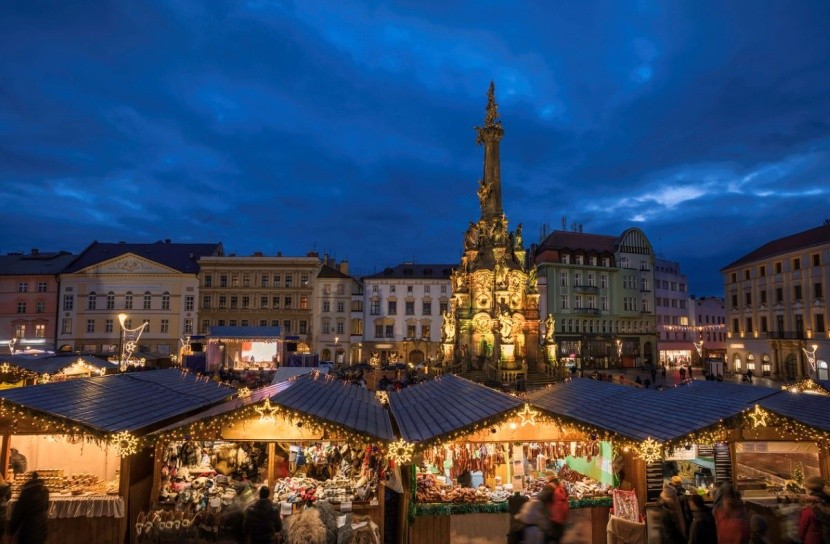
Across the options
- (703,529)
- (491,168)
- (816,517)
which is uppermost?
(491,168)

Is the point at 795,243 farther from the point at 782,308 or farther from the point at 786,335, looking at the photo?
the point at 786,335

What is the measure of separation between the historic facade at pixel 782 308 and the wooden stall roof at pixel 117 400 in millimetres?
39012

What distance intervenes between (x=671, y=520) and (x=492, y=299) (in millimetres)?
22820

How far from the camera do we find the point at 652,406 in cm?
1079

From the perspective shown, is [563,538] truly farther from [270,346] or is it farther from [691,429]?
[270,346]

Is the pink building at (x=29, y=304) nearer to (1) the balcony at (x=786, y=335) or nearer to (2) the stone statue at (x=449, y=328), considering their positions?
(2) the stone statue at (x=449, y=328)

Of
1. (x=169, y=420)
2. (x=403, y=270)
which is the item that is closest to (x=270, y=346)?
(x=403, y=270)

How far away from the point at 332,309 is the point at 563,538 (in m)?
48.3

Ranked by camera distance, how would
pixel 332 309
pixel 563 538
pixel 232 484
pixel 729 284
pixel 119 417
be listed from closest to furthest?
1. pixel 563 538
2. pixel 119 417
3. pixel 232 484
4. pixel 729 284
5. pixel 332 309

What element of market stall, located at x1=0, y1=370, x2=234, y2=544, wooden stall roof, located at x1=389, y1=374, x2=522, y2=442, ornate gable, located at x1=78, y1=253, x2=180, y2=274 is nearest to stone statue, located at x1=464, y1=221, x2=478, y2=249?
wooden stall roof, located at x1=389, y1=374, x2=522, y2=442

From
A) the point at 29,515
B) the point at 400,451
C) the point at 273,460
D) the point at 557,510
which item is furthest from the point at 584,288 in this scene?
the point at 29,515

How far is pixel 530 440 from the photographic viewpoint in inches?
368

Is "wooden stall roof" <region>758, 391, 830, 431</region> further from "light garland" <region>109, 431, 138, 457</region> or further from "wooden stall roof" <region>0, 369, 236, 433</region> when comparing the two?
"wooden stall roof" <region>0, 369, 236, 433</region>

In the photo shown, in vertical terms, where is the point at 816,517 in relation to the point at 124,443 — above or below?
below
